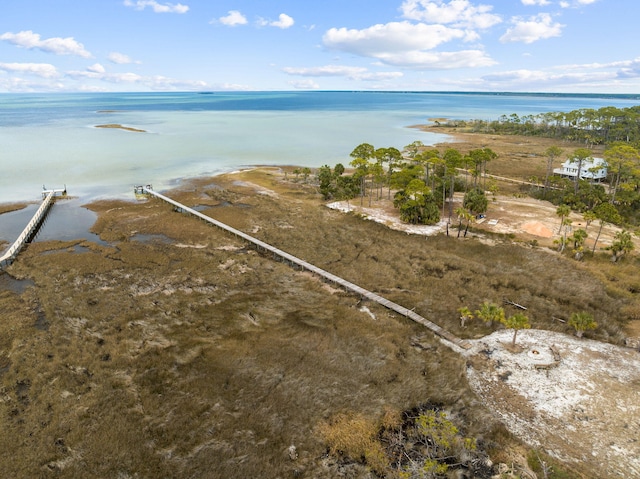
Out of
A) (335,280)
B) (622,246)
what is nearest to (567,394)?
(335,280)

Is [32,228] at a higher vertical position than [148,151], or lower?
lower

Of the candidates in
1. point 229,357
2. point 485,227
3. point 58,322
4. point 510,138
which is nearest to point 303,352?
point 229,357

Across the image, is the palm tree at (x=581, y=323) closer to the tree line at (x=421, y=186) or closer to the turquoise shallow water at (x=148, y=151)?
the tree line at (x=421, y=186)

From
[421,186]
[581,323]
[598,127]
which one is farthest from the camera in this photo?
[598,127]

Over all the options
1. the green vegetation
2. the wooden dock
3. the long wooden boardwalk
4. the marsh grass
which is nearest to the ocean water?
the wooden dock

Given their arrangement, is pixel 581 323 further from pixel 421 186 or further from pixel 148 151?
pixel 148 151

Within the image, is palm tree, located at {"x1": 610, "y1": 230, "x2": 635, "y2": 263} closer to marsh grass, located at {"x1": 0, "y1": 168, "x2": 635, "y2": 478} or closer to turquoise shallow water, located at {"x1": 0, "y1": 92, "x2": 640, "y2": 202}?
marsh grass, located at {"x1": 0, "y1": 168, "x2": 635, "y2": 478}

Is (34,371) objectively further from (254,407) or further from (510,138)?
(510,138)
